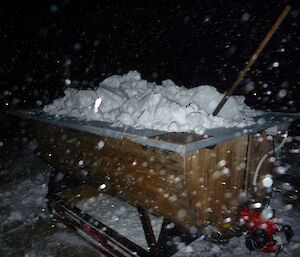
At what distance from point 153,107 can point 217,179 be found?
122 centimetres

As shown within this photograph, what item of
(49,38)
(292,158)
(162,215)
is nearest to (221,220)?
(162,215)

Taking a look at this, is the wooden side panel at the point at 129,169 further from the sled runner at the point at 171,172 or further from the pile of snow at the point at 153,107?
the pile of snow at the point at 153,107

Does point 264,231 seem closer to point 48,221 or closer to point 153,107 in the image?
point 153,107

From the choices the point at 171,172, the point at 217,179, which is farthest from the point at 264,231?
the point at 171,172

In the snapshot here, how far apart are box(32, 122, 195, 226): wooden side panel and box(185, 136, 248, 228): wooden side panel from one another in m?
0.15

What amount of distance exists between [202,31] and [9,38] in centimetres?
643

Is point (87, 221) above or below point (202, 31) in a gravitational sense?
below

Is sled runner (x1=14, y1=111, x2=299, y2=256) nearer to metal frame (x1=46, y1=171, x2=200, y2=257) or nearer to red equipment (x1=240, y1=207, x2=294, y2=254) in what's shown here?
metal frame (x1=46, y1=171, x2=200, y2=257)

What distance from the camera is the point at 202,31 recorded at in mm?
8391

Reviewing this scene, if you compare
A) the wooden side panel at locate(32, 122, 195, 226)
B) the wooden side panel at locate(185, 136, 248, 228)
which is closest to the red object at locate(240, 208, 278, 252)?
the wooden side panel at locate(185, 136, 248, 228)

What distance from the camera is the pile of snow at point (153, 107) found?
126 inches

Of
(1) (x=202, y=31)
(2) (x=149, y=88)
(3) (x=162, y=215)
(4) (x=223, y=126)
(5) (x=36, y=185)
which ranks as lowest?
(5) (x=36, y=185)

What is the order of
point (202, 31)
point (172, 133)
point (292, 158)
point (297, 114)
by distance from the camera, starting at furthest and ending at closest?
point (202, 31) → point (292, 158) → point (297, 114) → point (172, 133)

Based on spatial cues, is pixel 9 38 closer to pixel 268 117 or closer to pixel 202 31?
pixel 202 31
